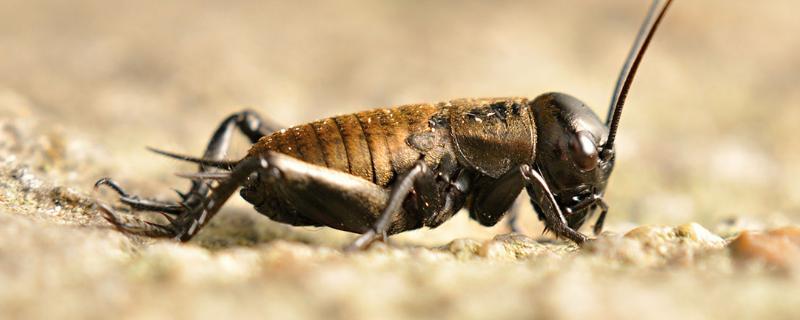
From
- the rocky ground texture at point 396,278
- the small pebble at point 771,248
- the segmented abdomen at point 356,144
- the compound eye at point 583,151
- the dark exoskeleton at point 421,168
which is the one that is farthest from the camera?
the compound eye at point 583,151

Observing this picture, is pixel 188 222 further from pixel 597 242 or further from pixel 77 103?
pixel 77 103

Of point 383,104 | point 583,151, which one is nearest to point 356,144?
point 583,151

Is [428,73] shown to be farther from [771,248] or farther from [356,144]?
[771,248]

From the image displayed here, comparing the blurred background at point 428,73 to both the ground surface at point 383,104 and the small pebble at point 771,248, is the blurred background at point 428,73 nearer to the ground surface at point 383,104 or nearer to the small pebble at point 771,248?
the ground surface at point 383,104

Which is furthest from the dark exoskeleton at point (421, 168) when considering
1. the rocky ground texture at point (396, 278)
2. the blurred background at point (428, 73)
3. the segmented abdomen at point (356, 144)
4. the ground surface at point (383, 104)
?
the blurred background at point (428, 73)

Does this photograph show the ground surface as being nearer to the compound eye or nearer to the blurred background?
the blurred background

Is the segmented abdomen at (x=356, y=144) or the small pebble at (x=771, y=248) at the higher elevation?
the small pebble at (x=771, y=248)

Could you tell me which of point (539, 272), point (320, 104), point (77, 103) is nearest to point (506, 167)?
point (539, 272)

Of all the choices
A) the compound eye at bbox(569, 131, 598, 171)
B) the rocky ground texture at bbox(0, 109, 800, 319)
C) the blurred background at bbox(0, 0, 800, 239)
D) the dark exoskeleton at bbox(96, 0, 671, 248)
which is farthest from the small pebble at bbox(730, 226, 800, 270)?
the blurred background at bbox(0, 0, 800, 239)
